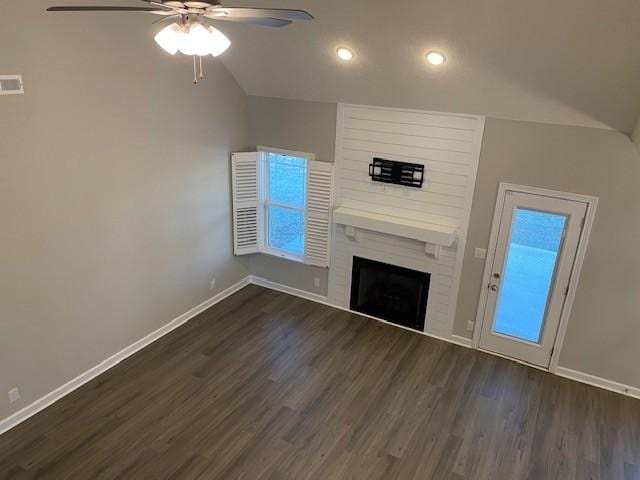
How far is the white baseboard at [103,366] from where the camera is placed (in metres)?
4.05

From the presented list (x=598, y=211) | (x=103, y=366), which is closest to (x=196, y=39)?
(x=103, y=366)

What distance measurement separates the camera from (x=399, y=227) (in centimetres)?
526

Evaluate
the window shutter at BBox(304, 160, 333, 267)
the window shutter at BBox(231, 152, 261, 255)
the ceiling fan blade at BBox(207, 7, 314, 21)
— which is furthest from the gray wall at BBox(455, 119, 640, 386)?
the ceiling fan blade at BBox(207, 7, 314, 21)

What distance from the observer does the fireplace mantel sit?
16.6 feet

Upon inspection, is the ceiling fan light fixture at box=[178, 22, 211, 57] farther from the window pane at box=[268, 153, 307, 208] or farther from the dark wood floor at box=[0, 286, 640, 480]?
the window pane at box=[268, 153, 307, 208]

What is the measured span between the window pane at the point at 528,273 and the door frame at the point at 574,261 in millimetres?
164

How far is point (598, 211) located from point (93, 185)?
15.2 ft

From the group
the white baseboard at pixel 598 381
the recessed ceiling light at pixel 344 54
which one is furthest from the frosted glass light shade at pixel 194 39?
the white baseboard at pixel 598 381

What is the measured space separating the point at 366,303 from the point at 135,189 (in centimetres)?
306

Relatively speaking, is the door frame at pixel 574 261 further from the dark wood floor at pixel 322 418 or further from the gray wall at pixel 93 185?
the gray wall at pixel 93 185

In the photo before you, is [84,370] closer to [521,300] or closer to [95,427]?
[95,427]

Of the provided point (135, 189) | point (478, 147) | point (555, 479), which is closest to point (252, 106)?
point (135, 189)

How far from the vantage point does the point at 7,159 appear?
3557mm

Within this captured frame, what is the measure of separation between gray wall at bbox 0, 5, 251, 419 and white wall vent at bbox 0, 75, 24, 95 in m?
0.04
